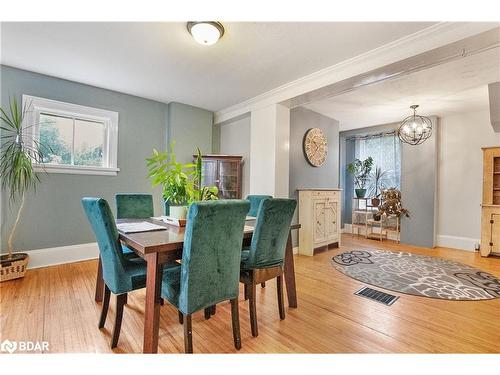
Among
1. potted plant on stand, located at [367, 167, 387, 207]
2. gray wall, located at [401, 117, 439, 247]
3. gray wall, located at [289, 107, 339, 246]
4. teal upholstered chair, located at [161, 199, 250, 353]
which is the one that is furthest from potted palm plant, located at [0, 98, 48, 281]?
gray wall, located at [401, 117, 439, 247]

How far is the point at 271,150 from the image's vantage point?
3594 millimetres

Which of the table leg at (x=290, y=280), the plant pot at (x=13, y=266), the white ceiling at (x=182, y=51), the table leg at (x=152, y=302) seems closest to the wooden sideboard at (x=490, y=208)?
the white ceiling at (x=182, y=51)

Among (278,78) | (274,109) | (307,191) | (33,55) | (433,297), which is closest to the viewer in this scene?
(433,297)

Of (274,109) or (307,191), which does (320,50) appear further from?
(307,191)

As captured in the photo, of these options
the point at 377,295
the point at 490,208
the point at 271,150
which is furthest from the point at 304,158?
the point at 490,208

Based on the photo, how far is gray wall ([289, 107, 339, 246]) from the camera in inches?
159

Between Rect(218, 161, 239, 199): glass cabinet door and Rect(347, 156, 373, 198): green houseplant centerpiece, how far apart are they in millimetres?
2879

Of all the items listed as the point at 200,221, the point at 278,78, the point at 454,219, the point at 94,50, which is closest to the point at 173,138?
the point at 94,50

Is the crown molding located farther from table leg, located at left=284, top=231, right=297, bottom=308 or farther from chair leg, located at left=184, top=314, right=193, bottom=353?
chair leg, located at left=184, top=314, right=193, bottom=353

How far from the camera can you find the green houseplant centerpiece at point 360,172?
5.47m

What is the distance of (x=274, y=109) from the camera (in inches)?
139

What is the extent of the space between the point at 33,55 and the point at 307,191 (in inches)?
150
